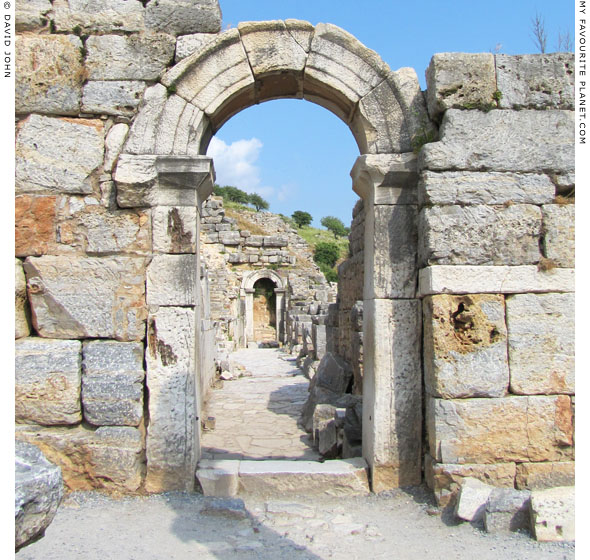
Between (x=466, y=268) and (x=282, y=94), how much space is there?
245 centimetres

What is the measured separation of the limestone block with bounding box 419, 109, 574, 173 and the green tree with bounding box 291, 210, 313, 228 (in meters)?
50.1

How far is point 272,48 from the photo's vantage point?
4.14 m

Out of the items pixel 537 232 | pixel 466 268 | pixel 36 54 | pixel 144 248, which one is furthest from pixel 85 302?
pixel 537 232

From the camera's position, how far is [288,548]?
3180 mm

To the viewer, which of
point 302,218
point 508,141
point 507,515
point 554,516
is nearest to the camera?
point 554,516

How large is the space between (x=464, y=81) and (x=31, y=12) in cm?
376

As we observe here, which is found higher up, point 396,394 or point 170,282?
point 170,282

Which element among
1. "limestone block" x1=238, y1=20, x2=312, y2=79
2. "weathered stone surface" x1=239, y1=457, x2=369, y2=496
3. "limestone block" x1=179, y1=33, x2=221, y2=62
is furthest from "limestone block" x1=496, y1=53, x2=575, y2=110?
"weathered stone surface" x1=239, y1=457, x2=369, y2=496

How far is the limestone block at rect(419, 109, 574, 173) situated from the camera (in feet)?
12.6

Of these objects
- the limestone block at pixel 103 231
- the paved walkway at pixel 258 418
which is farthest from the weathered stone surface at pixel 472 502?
the limestone block at pixel 103 231

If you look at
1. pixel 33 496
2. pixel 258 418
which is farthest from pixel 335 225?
pixel 33 496

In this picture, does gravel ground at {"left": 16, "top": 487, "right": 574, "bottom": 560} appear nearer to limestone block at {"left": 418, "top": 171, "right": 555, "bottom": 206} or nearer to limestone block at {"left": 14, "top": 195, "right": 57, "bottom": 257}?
limestone block at {"left": 14, "top": 195, "right": 57, "bottom": 257}

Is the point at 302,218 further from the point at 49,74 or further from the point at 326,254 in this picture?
the point at 49,74

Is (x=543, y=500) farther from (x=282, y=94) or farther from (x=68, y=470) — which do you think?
(x=282, y=94)
